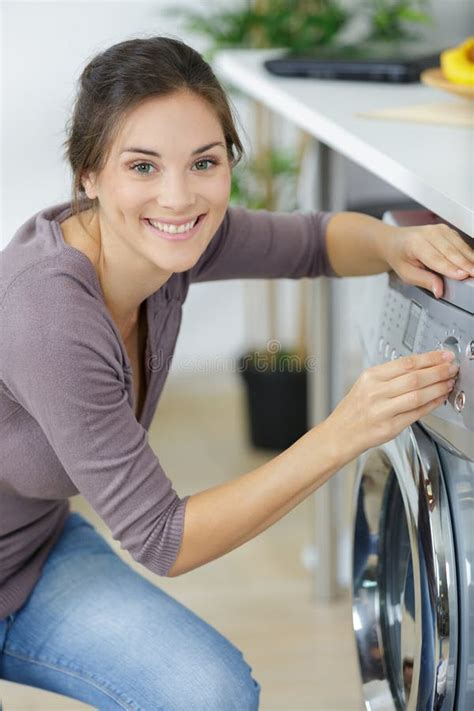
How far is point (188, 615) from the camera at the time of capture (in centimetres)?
129

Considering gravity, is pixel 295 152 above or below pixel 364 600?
above

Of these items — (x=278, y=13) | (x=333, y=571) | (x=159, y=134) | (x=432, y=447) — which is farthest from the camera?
(x=278, y=13)

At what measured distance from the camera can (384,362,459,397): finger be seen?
103cm

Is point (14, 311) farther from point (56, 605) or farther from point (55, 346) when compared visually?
point (56, 605)

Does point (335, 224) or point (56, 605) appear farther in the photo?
point (335, 224)

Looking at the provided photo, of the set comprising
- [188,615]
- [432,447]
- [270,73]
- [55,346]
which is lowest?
[188,615]

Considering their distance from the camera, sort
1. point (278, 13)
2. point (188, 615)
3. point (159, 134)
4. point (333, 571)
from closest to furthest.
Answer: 1. point (159, 134)
2. point (188, 615)
3. point (333, 571)
4. point (278, 13)

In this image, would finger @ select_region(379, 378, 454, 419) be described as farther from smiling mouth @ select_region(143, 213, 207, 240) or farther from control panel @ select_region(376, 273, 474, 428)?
smiling mouth @ select_region(143, 213, 207, 240)

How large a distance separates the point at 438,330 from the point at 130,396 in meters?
0.34

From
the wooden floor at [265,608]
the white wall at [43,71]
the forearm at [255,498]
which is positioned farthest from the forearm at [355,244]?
the white wall at [43,71]

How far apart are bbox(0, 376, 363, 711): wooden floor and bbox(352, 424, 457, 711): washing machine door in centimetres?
35

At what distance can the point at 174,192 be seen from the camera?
110cm

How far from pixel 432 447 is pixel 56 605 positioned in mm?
475

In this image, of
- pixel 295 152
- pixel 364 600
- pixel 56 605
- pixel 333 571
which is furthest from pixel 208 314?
pixel 56 605
